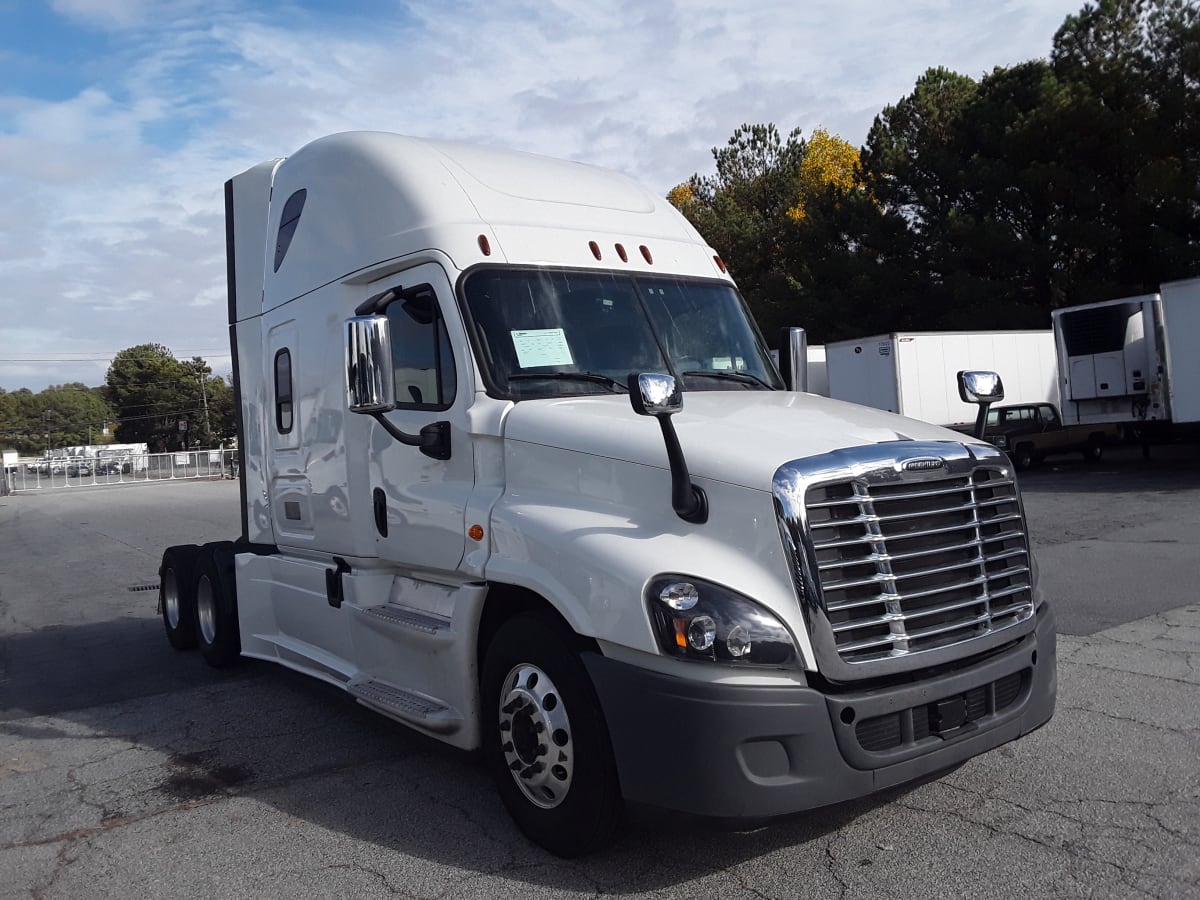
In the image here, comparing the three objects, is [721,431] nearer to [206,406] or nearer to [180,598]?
[180,598]

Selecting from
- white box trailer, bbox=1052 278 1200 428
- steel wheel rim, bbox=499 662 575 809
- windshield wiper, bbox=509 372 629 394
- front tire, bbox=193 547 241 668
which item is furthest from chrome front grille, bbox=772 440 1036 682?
white box trailer, bbox=1052 278 1200 428

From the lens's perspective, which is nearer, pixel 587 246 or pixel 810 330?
pixel 587 246

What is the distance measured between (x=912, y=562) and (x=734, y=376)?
5.55 ft

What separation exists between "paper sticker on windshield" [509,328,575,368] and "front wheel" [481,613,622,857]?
1201 mm

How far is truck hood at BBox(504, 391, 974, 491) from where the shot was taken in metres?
3.81

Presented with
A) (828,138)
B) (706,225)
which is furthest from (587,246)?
(828,138)

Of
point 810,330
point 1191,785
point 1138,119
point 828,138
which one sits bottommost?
point 1191,785

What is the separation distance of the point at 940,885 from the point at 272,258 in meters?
5.35

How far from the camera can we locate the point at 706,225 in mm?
46125

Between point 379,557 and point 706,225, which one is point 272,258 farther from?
point 706,225

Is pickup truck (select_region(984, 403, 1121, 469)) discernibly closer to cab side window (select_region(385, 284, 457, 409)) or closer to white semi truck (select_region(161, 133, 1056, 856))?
white semi truck (select_region(161, 133, 1056, 856))

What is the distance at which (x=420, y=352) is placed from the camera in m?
4.95

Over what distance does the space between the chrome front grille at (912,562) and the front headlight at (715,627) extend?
227 millimetres

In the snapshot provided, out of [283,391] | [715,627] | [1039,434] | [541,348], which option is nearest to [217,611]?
[283,391]
